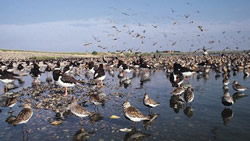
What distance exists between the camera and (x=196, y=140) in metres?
10.4

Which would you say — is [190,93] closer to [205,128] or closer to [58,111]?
[205,128]

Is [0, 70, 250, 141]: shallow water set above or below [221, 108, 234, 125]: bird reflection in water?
below

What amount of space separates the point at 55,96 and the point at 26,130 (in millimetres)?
8290

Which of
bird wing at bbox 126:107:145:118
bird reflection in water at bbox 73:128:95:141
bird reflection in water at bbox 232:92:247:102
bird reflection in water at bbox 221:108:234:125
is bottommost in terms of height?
bird reflection in water at bbox 73:128:95:141

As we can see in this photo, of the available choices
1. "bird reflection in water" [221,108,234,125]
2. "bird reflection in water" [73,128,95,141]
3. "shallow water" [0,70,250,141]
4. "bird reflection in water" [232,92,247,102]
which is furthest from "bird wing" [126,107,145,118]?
"bird reflection in water" [232,92,247,102]

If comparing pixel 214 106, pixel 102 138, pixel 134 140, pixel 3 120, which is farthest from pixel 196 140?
→ pixel 3 120

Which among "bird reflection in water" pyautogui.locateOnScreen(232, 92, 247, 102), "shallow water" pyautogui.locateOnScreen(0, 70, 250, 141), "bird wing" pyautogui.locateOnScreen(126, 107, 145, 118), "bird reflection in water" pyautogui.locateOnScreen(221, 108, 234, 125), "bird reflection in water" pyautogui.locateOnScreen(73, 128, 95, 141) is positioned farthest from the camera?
"bird reflection in water" pyautogui.locateOnScreen(232, 92, 247, 102)

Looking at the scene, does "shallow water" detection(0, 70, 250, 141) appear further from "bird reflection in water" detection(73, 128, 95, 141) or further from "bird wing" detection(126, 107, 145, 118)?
"bird wing" detection(126, 107, 145, 118)

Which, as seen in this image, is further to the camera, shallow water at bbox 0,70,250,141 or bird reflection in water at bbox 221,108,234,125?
bird reflection in water at bbox 221,108,234,125

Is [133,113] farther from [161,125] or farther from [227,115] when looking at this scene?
[227,115]

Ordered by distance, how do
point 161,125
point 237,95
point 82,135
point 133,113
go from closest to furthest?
point 82,135, point 133,113, point 161,125, point 237,95

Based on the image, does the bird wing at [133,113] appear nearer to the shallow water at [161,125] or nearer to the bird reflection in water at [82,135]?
the shallow water at [161,125]

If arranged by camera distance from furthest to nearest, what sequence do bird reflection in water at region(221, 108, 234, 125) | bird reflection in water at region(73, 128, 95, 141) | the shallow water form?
bird reflection in water at region(221, 108, 234, 125) → the shallow water → bird reflection in water at region(73, 128, 95, 141)

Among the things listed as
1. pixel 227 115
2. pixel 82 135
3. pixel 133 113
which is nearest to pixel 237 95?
pixel 227 115
